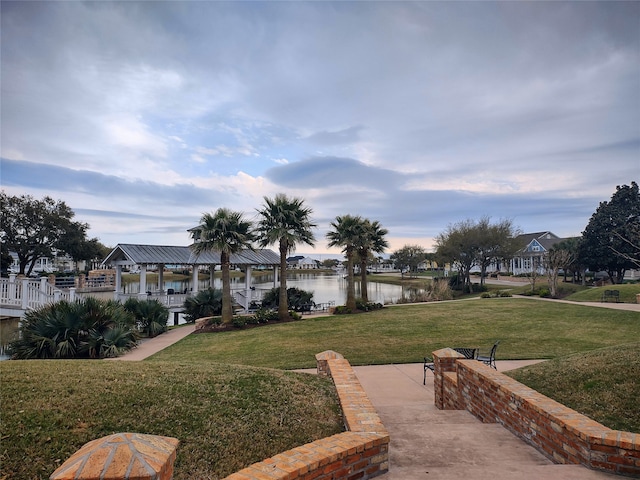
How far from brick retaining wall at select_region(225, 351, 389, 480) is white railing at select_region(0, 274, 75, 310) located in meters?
13.0

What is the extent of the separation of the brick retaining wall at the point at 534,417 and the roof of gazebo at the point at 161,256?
13.9 metres

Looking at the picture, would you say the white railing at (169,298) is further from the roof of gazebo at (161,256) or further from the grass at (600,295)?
the grass at (600,295)

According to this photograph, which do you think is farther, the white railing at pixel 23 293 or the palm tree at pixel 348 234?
the palm tree at pixel 348 234

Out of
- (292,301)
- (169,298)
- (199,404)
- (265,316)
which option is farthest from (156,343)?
(199,404)

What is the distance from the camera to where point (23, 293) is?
12312 mm

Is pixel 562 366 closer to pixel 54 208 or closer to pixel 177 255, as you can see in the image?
pixel 177 255

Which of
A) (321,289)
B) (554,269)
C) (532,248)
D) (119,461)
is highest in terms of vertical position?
(532,248)

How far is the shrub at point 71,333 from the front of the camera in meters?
9.80

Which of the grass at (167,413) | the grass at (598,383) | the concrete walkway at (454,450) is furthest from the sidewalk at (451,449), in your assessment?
the grass at (598,383)

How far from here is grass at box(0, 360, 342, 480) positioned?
342cm

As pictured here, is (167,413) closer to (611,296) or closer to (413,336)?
(413,336)

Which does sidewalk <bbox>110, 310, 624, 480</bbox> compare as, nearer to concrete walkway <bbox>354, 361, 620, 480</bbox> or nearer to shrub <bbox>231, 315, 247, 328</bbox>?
concrete walkway <bbox>354, 361, 620, 480</bbox>


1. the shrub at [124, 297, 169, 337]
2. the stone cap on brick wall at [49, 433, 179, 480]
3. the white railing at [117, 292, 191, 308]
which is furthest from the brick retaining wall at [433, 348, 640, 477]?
the white railing at [117, 292, 191, 308]

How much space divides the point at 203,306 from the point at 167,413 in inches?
627
